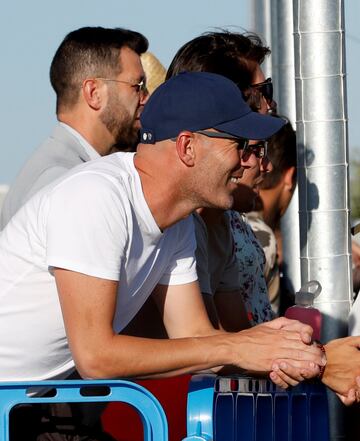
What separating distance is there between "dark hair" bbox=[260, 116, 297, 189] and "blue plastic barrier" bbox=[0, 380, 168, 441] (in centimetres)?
293

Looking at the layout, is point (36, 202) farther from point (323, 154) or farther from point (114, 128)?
point (114, 128)

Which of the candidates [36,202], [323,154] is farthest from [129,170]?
[323,154]

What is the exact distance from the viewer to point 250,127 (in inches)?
141

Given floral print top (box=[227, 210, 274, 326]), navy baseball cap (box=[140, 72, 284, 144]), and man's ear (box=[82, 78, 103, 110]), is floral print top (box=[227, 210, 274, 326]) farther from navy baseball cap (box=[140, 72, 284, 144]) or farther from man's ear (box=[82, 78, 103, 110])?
navy baseball cap (box=[140, 72, 284, 144])

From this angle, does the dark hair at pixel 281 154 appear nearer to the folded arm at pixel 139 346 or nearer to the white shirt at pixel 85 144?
the white shirt at pixel 85 144

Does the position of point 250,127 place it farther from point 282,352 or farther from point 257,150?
point 282,352

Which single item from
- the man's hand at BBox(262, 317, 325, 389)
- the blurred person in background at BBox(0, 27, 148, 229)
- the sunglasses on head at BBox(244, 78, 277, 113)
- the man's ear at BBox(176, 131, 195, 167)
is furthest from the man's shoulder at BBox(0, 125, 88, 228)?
the man's hand at BBox(262, 317, 325, 389)

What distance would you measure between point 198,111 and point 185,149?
0.13 m

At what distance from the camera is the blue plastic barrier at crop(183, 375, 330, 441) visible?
10.3 ft

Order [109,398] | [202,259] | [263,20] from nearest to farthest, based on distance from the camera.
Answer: [109,398] → [202,259] → [263,20]

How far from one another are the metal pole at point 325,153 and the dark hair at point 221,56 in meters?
0.22

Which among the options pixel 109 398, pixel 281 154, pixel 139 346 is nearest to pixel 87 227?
pixel 139 346

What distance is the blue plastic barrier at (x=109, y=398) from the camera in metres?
3.12

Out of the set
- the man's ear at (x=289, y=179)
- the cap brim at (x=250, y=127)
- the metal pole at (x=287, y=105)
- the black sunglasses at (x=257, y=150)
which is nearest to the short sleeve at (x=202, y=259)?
the black sunglasses at (x=257, y=150)
